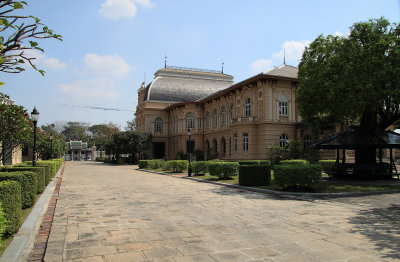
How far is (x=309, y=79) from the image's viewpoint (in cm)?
1806

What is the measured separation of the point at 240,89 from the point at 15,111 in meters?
27.6

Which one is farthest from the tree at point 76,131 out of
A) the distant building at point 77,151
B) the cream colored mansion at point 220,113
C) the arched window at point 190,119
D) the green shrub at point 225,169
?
the green shrub at point 225,169

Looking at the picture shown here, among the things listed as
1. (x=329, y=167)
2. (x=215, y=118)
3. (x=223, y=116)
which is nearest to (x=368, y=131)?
(x=329, y=167)

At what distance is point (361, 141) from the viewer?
17.8 m

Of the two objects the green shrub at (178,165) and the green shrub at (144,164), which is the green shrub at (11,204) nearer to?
the green shrub at (178,165)

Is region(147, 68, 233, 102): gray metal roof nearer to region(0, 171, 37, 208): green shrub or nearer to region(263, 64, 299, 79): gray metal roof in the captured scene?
region(263, 64, 299, 79): gray metal roof

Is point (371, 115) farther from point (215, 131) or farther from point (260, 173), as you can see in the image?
point (215, 131)

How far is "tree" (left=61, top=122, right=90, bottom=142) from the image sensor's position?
4488 inches

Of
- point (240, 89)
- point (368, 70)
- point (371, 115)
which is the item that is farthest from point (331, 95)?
point (240, 89)

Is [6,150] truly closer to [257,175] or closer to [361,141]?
[257,175]

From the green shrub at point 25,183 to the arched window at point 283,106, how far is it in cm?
2870

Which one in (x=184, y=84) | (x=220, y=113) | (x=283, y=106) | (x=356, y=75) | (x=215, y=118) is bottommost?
(x=356, y=75)

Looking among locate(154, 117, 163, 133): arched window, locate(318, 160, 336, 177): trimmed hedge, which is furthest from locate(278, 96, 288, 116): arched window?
locate(154, 117, 163, 133): arched window

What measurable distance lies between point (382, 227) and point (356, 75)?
1018 centimetres
